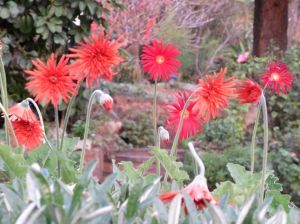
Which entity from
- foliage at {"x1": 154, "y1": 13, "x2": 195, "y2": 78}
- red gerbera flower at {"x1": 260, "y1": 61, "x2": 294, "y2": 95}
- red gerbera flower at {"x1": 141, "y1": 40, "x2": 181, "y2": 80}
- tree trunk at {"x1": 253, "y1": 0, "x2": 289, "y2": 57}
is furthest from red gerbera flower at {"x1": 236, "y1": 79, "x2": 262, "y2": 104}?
foliage at {"x1": 154, "y1": 13, "x2": 195, "y2": 78}

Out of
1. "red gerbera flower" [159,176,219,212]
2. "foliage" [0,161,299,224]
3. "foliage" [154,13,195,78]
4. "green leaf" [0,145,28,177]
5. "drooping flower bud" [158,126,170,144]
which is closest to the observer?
"foliage" [0,161,299,224]

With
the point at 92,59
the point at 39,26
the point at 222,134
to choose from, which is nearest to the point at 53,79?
the point at 92,59

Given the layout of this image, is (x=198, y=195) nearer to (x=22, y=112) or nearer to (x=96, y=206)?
(x=96, y=206)

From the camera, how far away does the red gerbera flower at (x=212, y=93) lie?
4.70ft

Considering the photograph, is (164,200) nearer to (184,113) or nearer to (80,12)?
(184,113)

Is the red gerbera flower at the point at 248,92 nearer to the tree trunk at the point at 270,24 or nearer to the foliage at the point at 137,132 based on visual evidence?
the tree trunk at the point at 270,24

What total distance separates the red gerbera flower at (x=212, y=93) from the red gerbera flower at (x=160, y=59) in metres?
0.25

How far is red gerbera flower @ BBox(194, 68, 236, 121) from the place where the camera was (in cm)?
143

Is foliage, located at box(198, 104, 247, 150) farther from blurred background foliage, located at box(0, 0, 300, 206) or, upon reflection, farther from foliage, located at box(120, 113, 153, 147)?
foliage, located at box(120, 113, 153, 147)

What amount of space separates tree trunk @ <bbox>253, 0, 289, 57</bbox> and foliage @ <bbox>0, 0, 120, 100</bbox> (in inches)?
79.7

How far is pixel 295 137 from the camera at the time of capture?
4848mm

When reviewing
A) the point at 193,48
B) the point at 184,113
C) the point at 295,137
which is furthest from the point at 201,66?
the point at 184,113

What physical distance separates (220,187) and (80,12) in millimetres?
3562

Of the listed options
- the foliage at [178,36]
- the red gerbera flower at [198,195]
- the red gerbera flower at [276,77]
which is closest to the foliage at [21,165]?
the red gerbera flower at [198,195]
